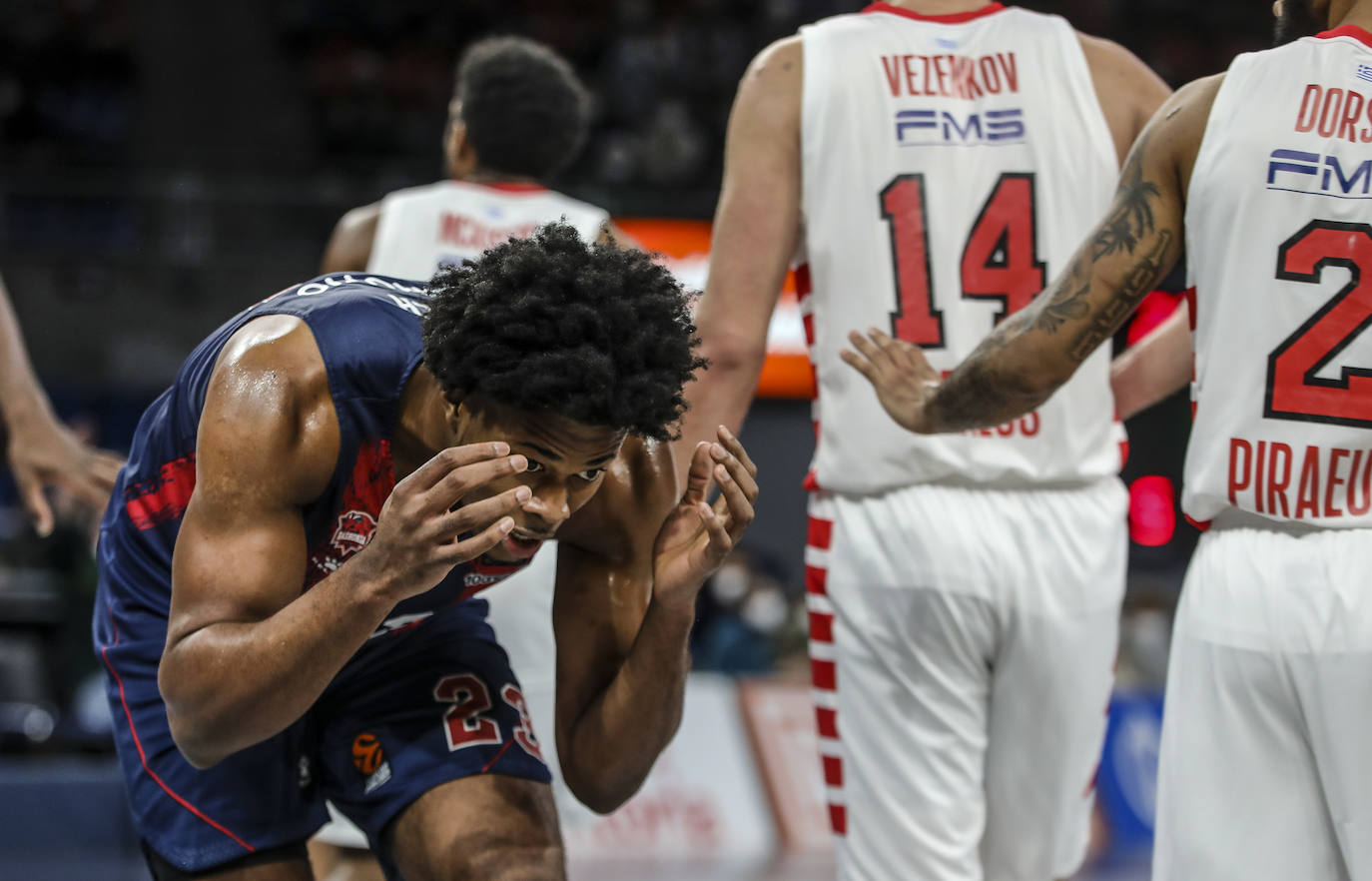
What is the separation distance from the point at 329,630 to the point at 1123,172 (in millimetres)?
1524

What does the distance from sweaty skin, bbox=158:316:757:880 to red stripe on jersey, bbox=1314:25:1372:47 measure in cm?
117

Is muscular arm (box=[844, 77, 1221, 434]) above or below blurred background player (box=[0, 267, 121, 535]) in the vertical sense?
above

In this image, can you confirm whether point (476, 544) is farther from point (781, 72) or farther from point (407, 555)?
point (781, 72)

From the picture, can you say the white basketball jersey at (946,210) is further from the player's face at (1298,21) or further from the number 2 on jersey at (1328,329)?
the number 2 on jersey at (1328,329)

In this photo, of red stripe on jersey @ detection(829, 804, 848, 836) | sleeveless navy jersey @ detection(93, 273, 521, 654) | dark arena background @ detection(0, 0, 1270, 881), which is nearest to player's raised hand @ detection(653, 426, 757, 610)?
sleeveless navy jersey @ detection(93, 273, 521, 654)

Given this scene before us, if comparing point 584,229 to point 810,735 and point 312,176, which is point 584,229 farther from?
point 312,176

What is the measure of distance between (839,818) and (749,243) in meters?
1.24

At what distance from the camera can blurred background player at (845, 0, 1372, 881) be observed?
86.4 inches

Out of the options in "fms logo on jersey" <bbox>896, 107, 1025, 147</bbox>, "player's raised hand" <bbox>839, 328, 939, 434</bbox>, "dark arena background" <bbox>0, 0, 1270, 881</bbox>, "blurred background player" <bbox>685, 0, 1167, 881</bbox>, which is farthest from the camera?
"dark arena background" <bbox>0, 0, 1270, 881</bbox>

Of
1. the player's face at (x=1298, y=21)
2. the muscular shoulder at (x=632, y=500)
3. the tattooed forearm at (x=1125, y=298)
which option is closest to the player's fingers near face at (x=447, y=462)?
the muscular shoulder at (x=632, y=500)

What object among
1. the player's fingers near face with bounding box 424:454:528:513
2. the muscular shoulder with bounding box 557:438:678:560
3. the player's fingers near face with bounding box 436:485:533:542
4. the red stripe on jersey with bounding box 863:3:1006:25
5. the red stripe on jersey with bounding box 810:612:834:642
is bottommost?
the red stripe on jersey with bounding box 810:612:834:642

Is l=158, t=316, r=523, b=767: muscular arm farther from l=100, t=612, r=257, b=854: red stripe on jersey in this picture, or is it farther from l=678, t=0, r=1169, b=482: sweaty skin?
l=678, t=0, r=1169, b=482: sweaty skin

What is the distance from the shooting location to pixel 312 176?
12.1 metres

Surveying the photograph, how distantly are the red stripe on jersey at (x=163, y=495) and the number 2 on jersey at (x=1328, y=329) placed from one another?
1859 mm
